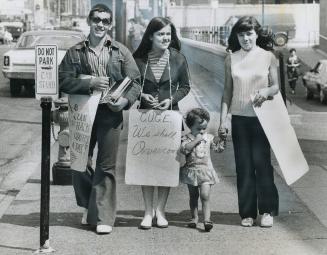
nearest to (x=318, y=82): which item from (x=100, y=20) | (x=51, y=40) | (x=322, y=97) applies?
(x=322, y=97)

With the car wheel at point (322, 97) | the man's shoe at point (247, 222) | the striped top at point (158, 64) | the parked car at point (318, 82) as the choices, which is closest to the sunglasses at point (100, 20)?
the striped top at point (158, 64)

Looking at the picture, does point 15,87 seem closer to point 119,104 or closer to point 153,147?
point 153,147

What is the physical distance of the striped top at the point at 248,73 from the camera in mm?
7055

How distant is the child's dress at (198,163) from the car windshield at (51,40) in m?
15.6

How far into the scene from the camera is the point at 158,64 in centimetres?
708

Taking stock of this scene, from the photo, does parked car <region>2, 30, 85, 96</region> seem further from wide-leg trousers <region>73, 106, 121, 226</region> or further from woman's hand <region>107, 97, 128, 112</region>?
woman's hand <region>107, 97, 128, 112</region>

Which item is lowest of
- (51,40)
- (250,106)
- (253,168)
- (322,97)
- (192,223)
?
(322,97)

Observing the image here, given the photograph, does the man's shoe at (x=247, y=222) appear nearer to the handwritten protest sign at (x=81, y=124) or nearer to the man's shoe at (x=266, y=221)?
the man's shoe at (x=266, y=221)

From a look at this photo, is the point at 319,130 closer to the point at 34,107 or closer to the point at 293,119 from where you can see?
the point at 293,119

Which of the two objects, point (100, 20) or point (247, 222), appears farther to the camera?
point (247, 222)

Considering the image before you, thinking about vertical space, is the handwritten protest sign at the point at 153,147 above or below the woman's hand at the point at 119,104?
below

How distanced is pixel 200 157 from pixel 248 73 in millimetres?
782

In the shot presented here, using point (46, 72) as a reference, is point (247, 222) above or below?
below

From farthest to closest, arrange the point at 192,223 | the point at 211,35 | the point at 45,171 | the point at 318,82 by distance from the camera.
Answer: the point at 211,35 < the point at 318,82 < the point at 192,223 < the point at 45,171
